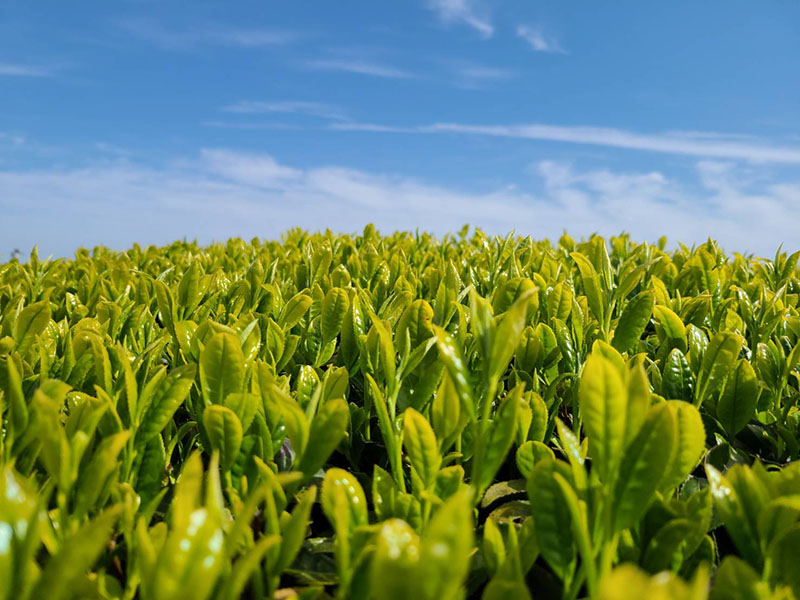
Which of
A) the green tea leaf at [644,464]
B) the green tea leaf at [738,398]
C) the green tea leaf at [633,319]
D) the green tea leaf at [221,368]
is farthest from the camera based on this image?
the green tea leaf at [633,319]

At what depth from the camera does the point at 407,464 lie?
1.82 meters

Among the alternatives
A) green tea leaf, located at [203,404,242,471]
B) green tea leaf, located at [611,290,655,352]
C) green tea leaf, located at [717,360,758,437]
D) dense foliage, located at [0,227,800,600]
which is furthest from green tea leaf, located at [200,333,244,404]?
green tea leaf, located at [717,360,758,437]

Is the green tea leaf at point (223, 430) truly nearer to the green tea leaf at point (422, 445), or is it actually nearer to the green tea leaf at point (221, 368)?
the green tea leaf at point (221, 368)

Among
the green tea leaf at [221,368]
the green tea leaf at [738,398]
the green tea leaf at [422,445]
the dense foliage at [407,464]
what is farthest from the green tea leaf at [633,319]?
the green tea leaf at [221,368]

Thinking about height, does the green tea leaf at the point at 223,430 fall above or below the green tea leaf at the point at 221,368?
below

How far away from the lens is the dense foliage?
878 mm

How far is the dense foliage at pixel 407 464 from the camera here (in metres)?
0.88

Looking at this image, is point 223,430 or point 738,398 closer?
point 223,430

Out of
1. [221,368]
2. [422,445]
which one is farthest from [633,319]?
[221,368]

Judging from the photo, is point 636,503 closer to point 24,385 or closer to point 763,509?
point 763,509

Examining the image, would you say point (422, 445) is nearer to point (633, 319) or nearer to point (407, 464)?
point (407, 464)

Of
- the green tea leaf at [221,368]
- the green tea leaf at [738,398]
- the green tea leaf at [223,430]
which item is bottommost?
the green tea leaf at [223,430]

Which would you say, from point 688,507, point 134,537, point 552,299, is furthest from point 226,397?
point 552,299

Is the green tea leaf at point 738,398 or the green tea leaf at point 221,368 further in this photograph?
the green tea leaf at point 738,398
